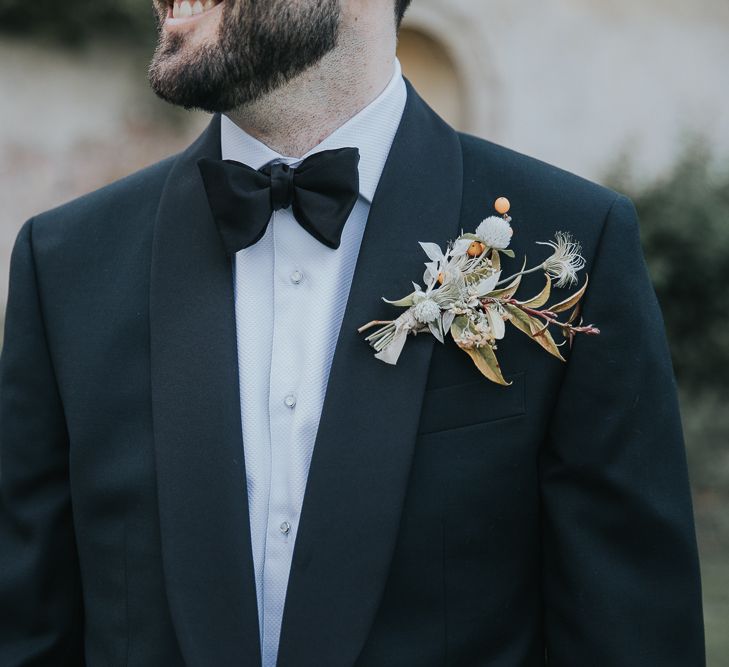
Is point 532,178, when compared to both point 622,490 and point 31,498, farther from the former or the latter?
point 31,498

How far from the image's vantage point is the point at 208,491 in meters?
1.72

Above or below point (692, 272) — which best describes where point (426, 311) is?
above

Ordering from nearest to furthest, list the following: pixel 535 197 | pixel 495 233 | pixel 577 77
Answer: pixel 495 233
pixel 535 197
pixel 577 77

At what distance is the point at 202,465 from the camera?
1727 mm

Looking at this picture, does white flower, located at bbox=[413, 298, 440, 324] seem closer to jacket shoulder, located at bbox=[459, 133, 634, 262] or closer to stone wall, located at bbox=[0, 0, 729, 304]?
jacket shoulder, located at bbox=[459, 133, 634, 262]

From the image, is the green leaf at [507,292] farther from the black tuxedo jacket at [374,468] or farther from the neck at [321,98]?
the neck at [321,98]

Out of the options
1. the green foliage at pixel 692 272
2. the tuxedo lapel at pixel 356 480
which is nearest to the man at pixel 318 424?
the tuxedo lapel at pixel 356 480

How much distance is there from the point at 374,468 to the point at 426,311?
280 millimetres

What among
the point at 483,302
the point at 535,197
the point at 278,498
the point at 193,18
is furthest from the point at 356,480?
the point at 193,18

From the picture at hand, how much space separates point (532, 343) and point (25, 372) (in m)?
0.94

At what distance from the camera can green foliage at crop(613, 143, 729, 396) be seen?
667cm

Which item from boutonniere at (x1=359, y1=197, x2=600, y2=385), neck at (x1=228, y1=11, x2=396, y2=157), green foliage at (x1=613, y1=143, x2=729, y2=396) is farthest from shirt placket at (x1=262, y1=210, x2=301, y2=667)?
green foliage at (x1=613, y1=143, x2=729, y2=396)

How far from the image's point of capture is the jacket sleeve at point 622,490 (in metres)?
1.78

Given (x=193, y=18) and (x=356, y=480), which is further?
(x=193, y=18)
